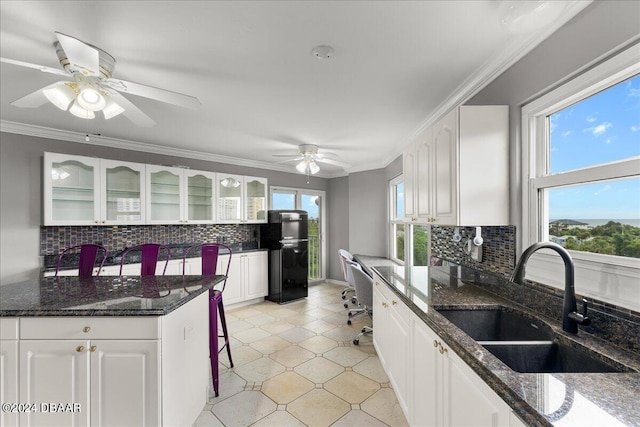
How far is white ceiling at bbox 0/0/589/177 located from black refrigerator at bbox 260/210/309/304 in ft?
6.64

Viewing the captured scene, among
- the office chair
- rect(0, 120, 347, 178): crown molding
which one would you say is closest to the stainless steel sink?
the office chair

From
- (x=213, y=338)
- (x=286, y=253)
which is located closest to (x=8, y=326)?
(x=213, y=338)

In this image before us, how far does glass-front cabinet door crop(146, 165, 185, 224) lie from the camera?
3752mm

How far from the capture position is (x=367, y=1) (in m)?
1.31

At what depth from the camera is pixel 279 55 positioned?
1.75 m

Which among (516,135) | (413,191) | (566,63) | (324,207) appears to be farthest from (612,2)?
(324,207)

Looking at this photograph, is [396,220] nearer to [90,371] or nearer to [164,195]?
[164,195]

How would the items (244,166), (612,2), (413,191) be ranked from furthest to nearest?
(244,166) → (413,191) → (612,2)

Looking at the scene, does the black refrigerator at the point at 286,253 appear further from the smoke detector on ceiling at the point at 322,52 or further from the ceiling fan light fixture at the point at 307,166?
the smoke detector on ceiling at the point at 322,52

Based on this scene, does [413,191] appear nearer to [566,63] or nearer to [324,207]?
[566,63]

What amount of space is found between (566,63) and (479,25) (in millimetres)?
455

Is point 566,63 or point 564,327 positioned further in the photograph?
point 566,63

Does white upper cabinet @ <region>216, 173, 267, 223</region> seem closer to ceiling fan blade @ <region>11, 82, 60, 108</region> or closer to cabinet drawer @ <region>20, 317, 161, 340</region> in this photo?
ceiling fan blade @ <region>11, 82, 60, 108</region>

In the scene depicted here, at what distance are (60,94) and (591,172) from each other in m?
A: 2.85
